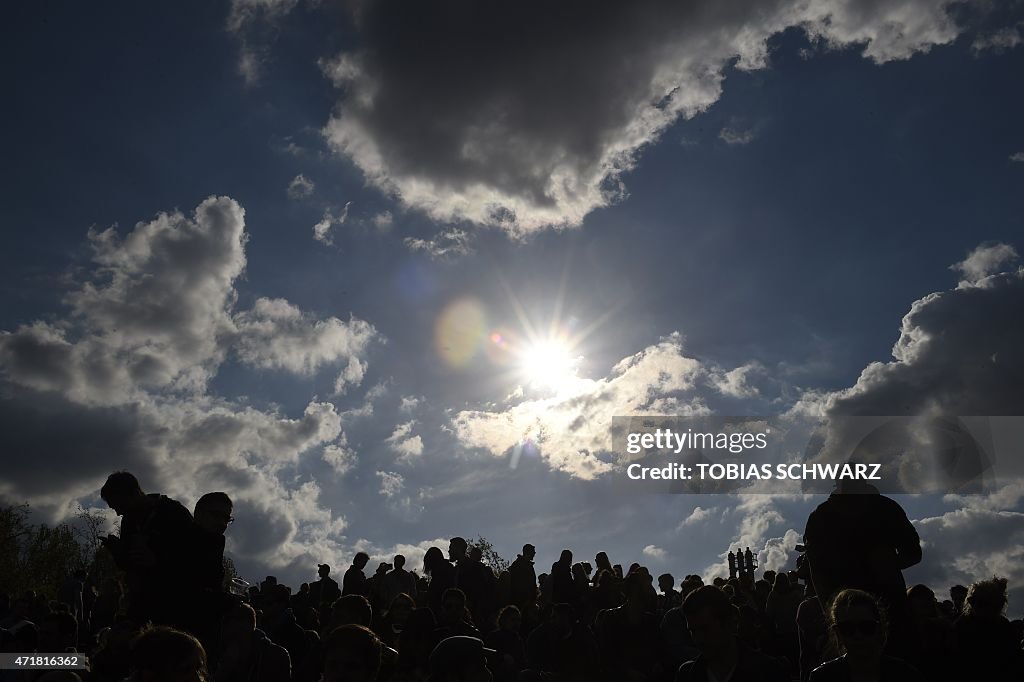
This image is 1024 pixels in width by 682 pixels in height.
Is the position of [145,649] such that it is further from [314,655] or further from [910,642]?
[910,642]

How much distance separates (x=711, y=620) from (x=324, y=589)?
966 centimetres

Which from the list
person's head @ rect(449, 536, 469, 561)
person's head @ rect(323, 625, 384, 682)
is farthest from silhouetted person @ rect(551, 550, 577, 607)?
person's head @ rect(323, 625, 384, 682)

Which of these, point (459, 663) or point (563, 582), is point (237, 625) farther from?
point (563, 582)

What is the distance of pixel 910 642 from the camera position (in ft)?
17.6

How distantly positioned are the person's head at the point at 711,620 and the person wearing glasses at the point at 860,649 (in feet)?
2.34

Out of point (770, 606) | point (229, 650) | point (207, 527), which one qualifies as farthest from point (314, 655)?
point (770, 606)

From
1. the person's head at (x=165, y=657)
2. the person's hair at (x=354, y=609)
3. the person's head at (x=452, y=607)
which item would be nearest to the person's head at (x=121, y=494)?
the person's hair at (x=354, y=609)

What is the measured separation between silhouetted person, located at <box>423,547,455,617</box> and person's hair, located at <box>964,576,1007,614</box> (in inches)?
273

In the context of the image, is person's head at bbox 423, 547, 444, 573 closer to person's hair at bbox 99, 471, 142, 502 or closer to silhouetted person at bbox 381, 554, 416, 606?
silhouetted person at bbox 381, 554, 416, 606

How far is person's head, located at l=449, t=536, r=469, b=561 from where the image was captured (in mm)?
11180

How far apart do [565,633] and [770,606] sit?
173 inches

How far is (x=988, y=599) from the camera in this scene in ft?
20.0

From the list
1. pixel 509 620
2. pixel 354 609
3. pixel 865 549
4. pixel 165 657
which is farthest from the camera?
pixel 509 620

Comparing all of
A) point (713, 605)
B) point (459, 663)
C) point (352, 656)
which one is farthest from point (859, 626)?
point (352, 656)
